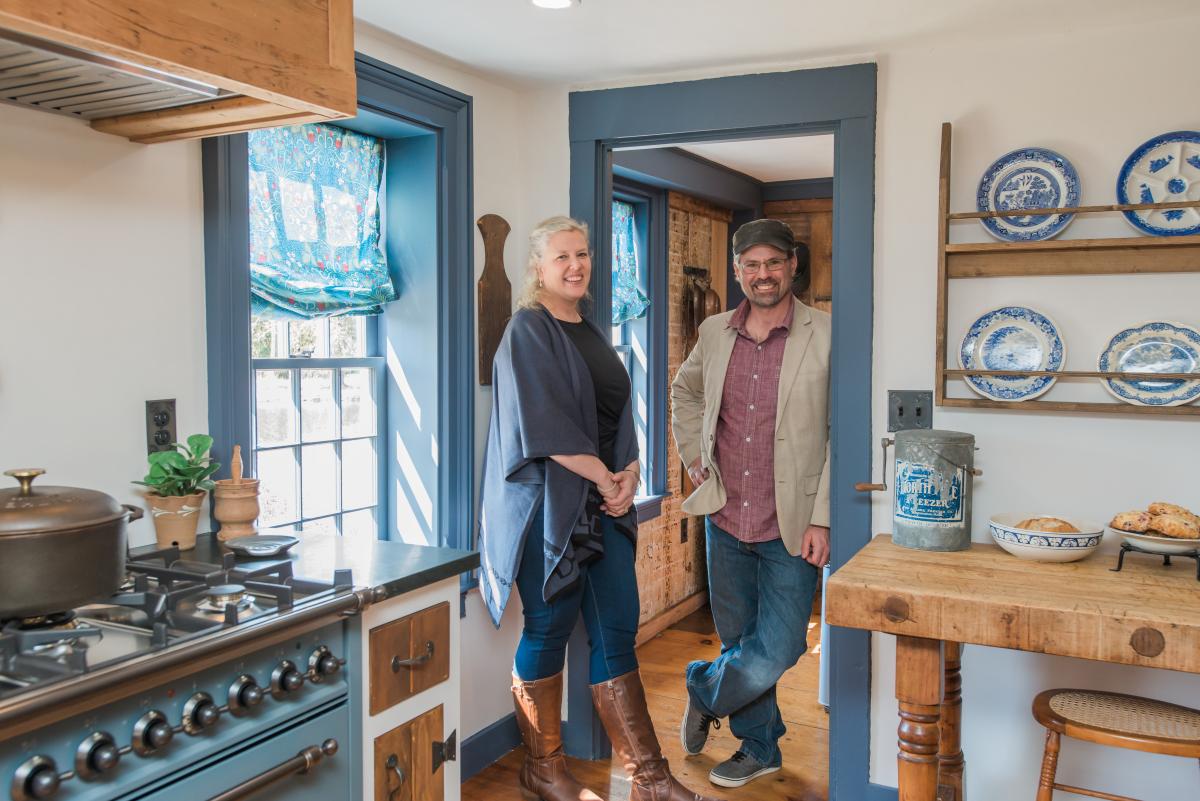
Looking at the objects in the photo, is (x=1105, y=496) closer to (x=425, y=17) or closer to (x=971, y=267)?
(x=971, y=267)

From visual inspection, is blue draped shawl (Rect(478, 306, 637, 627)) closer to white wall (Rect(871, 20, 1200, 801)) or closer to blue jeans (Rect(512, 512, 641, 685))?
blue jeans (Rect(512, 512, 641, 685))

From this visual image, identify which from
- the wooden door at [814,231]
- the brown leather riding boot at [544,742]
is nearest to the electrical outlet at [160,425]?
the brown leather riding boot at [544,742]

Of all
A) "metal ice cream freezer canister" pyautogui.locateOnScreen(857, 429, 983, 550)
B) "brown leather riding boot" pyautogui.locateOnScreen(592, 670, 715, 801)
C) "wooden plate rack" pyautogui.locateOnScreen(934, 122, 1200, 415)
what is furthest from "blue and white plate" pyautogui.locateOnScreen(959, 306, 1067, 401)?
"brown leather riding boot" pyautogui.locateOnScreen(592, 670, 715, 801)

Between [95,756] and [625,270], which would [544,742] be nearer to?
[95,756]

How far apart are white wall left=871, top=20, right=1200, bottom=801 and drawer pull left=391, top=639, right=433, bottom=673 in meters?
1.38

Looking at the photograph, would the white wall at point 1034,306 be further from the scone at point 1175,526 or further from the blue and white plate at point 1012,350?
the scone at point 1175,526

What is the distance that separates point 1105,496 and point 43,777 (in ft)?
7.99

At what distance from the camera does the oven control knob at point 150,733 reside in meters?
1.42

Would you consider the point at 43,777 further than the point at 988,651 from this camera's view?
No

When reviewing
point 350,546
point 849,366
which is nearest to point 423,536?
point 350,546

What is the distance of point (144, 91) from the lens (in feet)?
5.61

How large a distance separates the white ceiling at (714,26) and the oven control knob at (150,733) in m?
1.73

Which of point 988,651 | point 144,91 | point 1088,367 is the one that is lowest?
point 988,651

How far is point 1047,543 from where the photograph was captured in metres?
2.27
